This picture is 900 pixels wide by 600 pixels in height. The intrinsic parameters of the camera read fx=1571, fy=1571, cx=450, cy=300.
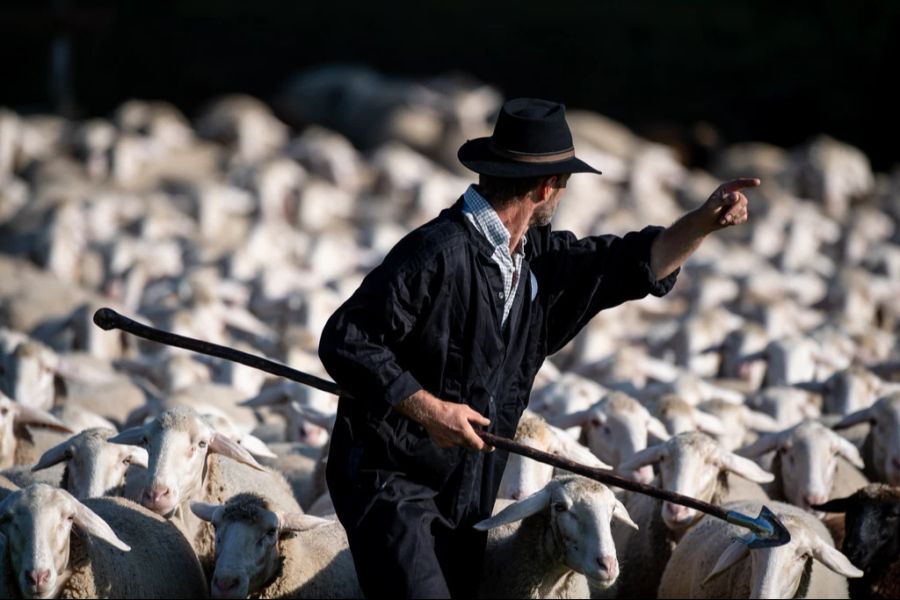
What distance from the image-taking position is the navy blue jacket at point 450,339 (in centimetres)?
443

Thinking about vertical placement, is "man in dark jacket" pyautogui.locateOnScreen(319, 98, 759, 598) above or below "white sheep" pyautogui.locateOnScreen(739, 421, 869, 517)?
above

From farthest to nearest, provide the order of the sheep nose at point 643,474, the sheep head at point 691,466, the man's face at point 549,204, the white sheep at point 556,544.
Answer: the sheep nose at point 643,474, the sheep head at point 691,466, the white sheep at point 556,544, the man's face at point 549,204

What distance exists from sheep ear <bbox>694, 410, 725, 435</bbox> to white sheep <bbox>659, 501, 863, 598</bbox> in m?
1.34

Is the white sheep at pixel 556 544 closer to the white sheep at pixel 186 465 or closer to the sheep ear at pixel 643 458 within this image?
the white sheep at pixel 186 465

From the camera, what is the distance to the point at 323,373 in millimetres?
10125

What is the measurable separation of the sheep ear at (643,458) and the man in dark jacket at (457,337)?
175 centimetres

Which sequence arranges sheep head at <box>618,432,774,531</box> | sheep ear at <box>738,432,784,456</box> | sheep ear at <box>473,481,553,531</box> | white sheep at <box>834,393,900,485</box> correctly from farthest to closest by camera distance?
1. white sheep at <box>834,393,900,485</box>
2. sheep ear at <box>738,432,784,456</box>
3. sheep head at <box>618,432,774,531</box>
4. sheep ear at <box>473,481,553,531</box>

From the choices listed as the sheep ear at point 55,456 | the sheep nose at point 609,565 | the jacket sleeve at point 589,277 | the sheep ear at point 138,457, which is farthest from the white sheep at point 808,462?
the sheep ear at point 55,456

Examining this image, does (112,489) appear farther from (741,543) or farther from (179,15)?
(179,15)

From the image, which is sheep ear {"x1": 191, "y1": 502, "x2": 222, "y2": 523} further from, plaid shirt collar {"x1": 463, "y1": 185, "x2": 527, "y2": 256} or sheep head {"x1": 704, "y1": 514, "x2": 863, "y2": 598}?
sheep head {"x1": 704, "y1": 514, "x2": 863, "y2": 598}

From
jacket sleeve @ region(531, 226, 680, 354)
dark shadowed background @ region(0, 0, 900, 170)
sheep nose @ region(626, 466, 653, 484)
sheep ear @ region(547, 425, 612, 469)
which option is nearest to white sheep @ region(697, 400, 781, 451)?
sheep nose @ region(626, 466, 653, 484)

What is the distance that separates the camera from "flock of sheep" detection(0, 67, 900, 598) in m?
5.46

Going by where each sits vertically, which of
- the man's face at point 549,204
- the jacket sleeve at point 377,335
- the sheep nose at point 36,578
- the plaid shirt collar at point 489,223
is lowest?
the sheep nose at point 36,578

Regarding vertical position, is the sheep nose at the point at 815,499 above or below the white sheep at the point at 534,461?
below
